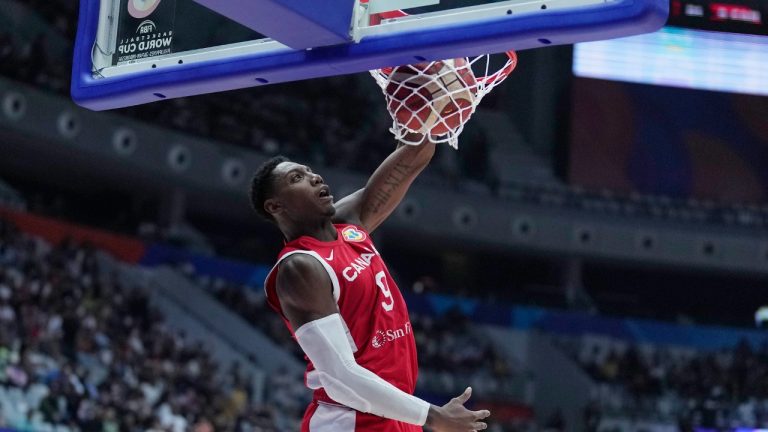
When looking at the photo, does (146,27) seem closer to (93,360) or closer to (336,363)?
(336,363)

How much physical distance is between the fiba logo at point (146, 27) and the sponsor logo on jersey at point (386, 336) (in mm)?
1416

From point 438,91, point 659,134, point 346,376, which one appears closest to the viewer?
point 346,376

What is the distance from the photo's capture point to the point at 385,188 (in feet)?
14.4

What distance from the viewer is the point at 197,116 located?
2103 centimetres

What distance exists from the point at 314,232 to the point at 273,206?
0.18 m

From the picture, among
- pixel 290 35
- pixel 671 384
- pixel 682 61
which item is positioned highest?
pixel 682 61

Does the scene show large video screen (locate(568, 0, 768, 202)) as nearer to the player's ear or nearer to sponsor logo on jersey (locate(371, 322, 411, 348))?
the player's ear

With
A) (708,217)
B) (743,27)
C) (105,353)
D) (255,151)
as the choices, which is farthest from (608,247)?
(743,27)

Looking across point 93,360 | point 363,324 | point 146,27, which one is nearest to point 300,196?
point 363,324

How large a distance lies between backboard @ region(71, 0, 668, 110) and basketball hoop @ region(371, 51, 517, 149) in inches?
20.6

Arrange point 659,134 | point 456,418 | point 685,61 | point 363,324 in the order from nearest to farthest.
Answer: point 456,418, point 363,324, point 685,61, point 659,134

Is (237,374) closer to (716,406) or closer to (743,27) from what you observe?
(716,406)

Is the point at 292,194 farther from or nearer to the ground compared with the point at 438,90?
nearer to the ground

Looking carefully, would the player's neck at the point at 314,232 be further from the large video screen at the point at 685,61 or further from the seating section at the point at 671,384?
the large video screen at the point at 685,61
